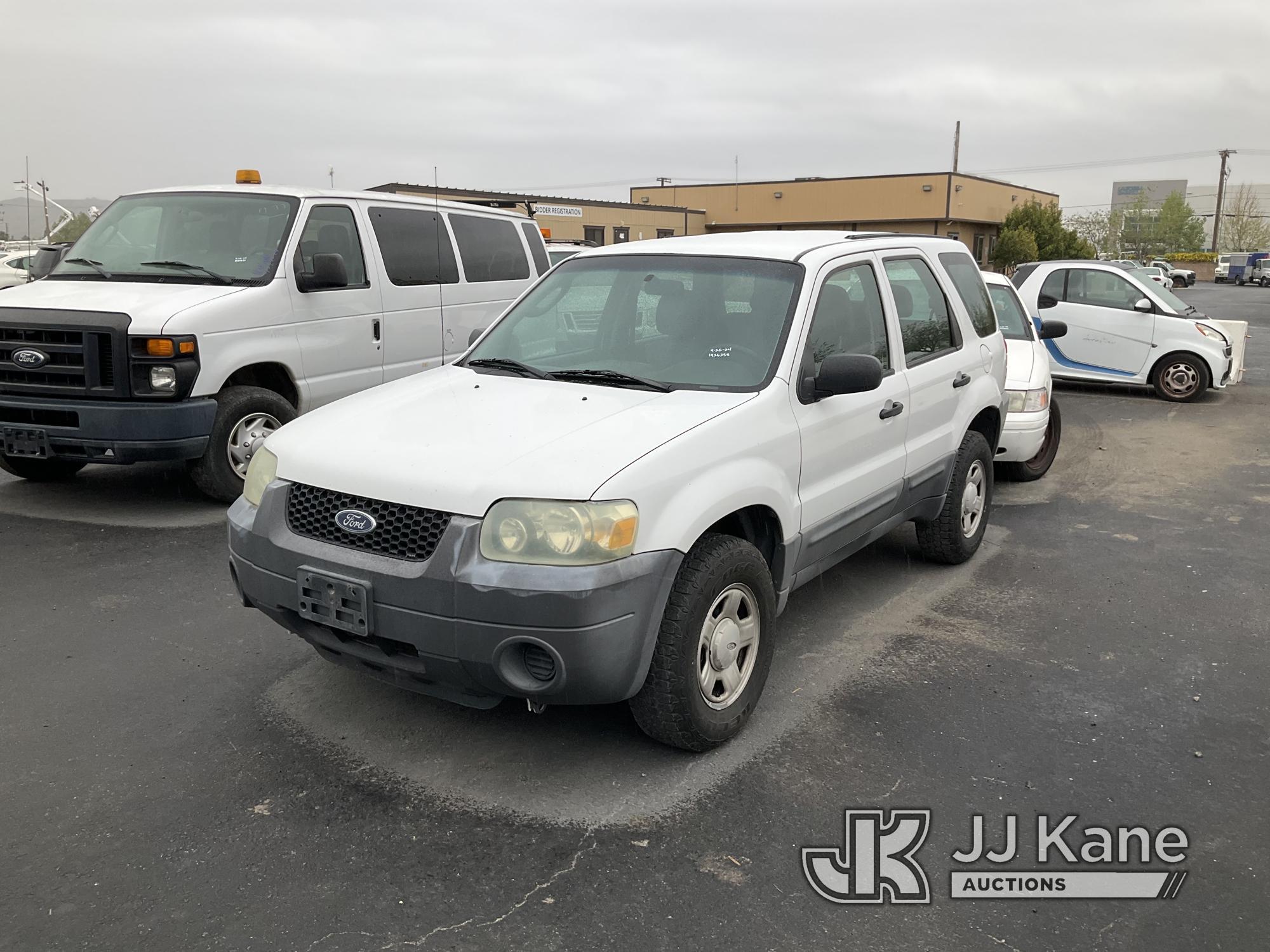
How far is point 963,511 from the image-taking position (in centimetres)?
598

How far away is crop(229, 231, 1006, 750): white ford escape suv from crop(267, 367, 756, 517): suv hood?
0.01m

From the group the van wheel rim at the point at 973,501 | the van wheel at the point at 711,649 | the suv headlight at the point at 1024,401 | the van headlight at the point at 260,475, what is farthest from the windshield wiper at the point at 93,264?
the suv headlight at the point at 1024,401

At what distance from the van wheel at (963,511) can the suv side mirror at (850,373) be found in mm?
1865

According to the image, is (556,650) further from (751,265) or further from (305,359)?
(305,359)

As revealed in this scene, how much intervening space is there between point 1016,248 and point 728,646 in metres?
50.3

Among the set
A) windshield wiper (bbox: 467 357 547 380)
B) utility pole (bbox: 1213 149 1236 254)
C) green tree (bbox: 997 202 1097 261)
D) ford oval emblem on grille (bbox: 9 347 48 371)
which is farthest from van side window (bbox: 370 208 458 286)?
utility pole (bbox: 1213 149 1236 254)

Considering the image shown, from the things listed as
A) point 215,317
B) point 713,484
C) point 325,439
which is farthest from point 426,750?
point 215,317

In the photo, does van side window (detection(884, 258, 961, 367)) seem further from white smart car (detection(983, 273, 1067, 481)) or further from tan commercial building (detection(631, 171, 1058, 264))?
tan commercial building (detection(631, 171, 1058, 264))

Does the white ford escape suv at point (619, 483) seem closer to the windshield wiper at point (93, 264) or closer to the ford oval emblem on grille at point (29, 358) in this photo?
the ford oval emblem on grille at point (29, 358)

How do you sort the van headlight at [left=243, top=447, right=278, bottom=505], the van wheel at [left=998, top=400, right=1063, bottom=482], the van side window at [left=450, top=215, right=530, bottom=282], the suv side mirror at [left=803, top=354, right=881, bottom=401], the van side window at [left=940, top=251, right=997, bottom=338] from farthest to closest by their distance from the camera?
the van side window at [left=450, top=215, right=530, bottom=282], the van wheel at [left=998, top=400, right=1063, bottom=482], the van side window at [left=940, top=251, right=997, bottom=338], the suv side mirror at [left=803, top=354, right=881, bottom=401], the van headlight at [left=243, top=447, right=278, bottom=505]

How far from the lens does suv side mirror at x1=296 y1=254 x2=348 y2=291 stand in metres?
7.04

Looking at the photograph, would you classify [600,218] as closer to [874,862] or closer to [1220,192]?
[874,862]

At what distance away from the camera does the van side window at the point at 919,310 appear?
514 cm

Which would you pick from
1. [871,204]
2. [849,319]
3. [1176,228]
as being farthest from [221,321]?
[1176,228]
